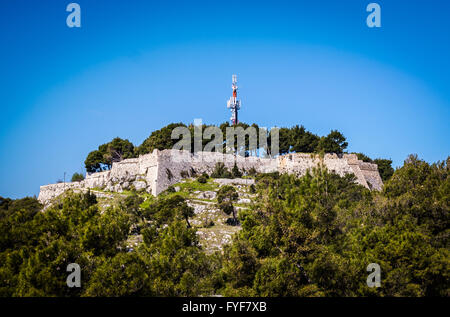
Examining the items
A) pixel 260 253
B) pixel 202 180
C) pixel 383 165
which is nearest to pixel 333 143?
pixel 383 165

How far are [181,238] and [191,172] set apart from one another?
27.8m

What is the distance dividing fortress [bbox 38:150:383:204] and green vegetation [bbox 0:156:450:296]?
2265 cm

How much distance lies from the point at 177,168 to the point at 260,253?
30962mm

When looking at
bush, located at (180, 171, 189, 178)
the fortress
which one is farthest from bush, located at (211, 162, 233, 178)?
bush, located at (180, 171, 189, 178)

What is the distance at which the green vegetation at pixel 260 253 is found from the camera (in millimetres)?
18703

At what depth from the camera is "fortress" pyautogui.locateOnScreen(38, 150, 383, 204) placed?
48.2m

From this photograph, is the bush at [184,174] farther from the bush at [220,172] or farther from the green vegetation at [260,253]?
the green vegetation at [260,253]

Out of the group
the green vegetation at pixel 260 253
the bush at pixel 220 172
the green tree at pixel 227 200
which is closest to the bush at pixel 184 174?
the bush at pixel 220 172

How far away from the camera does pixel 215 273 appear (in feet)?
72.9

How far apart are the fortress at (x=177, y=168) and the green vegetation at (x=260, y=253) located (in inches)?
892

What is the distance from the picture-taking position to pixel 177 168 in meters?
50.6

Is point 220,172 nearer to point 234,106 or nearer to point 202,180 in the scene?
point 202,180
